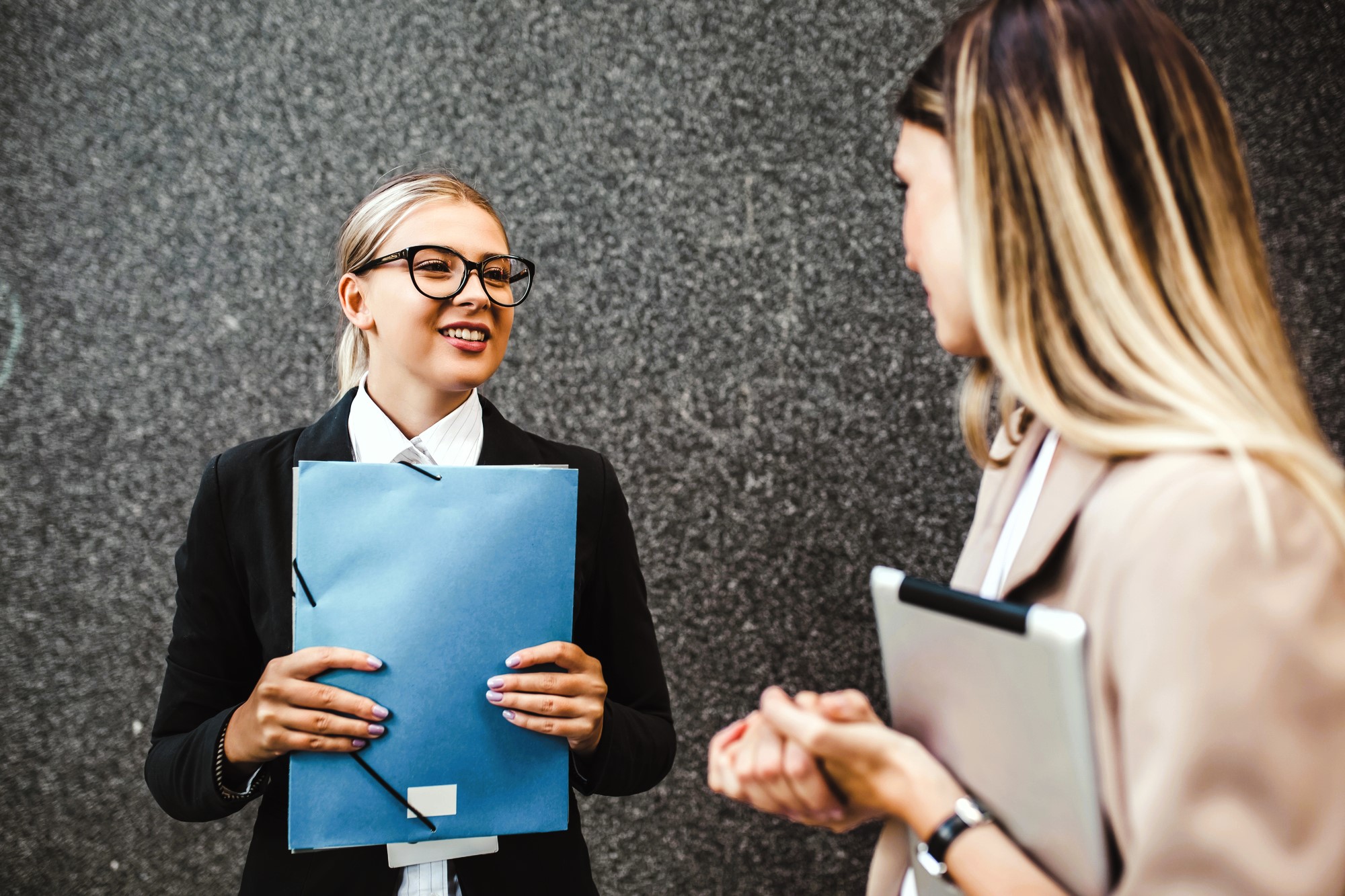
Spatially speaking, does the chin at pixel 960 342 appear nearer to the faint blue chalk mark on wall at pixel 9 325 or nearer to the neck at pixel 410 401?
the neck at pixel 410 401

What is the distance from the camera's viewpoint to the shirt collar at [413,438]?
0.74 m

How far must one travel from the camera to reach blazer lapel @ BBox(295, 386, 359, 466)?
2.43 ft

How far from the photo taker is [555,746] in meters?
0.64

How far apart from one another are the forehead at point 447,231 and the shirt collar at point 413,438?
0.14 meters

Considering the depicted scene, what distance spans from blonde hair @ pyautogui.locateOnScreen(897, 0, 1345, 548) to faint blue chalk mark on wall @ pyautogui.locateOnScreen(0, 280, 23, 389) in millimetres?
1323

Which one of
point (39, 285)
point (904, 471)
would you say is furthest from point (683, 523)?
point (39, 285)

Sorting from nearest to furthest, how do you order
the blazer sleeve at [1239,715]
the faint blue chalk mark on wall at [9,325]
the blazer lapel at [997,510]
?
1. the blazer sleeve at [1239,715]
2. the blazer lapel at [997,510]
3. the faint blue chalk mark on wall at [9,325]

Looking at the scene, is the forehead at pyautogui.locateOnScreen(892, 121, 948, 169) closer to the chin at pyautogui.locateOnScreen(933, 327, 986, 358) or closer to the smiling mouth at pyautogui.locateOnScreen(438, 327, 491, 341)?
the chin at pyautogui.locateOnScreen(933, 327, 986, 358)

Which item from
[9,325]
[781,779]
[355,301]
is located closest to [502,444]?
[355,301]

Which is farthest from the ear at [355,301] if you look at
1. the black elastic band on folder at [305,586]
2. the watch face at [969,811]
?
the watch face at [969,811]

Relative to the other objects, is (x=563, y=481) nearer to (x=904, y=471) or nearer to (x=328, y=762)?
(x=328, y=762)

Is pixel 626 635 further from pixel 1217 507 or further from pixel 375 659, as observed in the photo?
pixel 1217 507

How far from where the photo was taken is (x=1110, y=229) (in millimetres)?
444

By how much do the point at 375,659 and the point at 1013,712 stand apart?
43 cm
